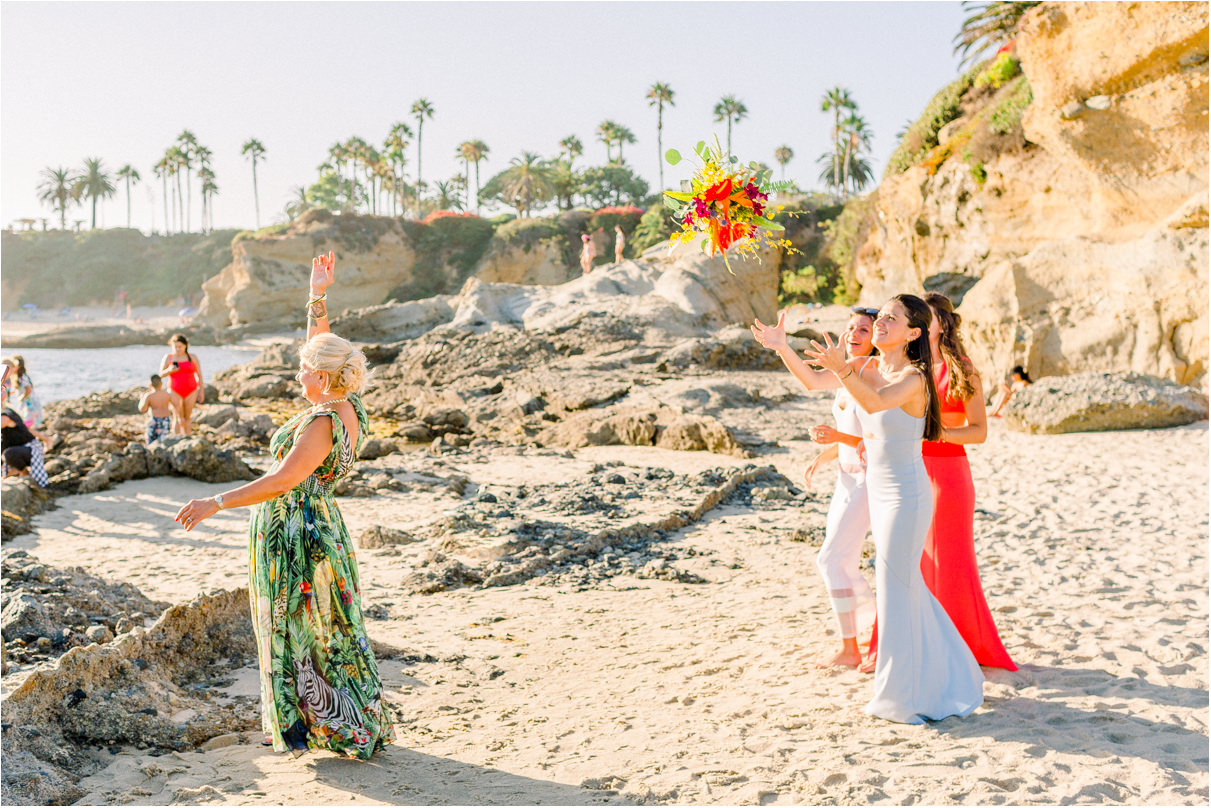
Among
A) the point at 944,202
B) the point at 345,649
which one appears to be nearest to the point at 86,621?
the point at 345,649

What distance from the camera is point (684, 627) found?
5.85 meters

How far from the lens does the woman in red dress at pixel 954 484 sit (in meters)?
4.46

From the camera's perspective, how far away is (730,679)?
4.88 meters

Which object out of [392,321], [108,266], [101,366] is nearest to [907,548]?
[392,321]

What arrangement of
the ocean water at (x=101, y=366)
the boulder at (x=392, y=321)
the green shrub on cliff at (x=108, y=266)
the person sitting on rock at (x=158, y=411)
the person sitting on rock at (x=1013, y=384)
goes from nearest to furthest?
the person sitting on rock at (x=158, y=411) < the person sitting on rock at (x=1013, y=384) < the boulder at (x=392, y=321) < the ocean water at (x=101, y=366) < the green shrub on cliff at (x=108, y=266)

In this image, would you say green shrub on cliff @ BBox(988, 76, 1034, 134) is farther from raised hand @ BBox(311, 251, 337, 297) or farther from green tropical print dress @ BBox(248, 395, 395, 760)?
green tropical print dress @ BBox(248, 395, 395, 760)

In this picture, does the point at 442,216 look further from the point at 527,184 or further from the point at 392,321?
the point at 392,321

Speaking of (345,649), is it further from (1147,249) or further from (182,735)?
(1147,249)

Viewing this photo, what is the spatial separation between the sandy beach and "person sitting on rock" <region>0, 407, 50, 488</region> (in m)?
0.97

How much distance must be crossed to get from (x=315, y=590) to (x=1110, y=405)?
11.9 metres

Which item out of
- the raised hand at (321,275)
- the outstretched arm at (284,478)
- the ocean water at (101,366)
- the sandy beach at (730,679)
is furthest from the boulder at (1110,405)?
the ocean water at (101,366)

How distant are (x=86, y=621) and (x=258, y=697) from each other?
1.26 meters

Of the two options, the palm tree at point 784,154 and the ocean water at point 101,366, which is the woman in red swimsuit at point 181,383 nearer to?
the ocean water at point 101,366

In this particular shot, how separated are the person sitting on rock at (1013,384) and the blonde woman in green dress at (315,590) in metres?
12.3
